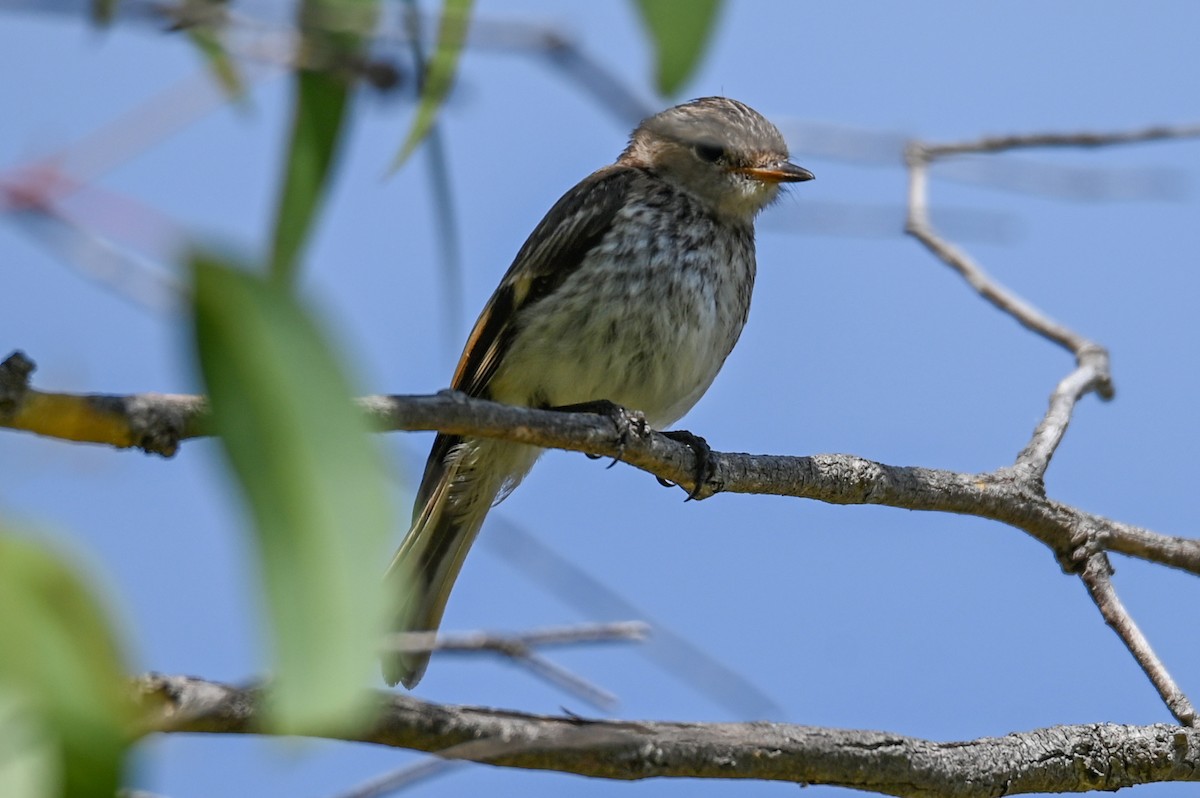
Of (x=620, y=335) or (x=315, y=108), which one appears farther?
(x=620, y=335)

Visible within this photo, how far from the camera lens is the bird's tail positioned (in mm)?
3947

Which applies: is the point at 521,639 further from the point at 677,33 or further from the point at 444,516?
the point at 444,516

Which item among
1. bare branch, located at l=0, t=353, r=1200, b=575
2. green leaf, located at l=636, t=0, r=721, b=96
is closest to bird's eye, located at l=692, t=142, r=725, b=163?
bare branch, located at l=0, t=353, r=1200, b=575

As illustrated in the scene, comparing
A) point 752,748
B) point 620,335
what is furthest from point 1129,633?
point 620,335

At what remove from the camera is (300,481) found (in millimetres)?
993

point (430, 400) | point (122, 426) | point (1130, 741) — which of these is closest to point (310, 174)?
point (122, 426)

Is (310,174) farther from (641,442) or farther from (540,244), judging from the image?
(540,244)

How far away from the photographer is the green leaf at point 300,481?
871 mm

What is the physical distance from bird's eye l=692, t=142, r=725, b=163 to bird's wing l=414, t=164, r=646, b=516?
0.20 metres

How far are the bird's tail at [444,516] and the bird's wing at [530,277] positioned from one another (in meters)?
0.01

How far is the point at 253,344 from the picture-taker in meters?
1.03

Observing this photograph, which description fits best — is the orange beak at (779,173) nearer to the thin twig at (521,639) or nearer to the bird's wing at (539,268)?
the bird's wing at (539,268)

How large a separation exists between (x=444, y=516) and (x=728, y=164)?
4.65ft

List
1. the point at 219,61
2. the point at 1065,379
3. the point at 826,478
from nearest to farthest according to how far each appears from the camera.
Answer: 1. the point at 219,61
2. the point at 826,478
3. the point at 1065,379
